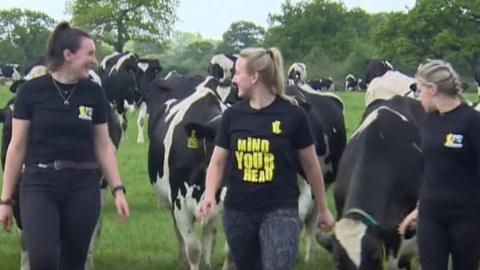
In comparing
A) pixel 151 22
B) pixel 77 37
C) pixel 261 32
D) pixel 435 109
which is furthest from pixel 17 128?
pixel 261 32

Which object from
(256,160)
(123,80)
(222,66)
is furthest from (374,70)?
(256,160)

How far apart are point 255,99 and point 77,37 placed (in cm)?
130

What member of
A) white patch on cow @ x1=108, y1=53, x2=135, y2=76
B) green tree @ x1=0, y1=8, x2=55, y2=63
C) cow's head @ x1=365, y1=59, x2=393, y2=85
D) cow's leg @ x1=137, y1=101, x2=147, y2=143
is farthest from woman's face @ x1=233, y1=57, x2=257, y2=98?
green tree @ x1=0, y1=8, x2=55, y2=63

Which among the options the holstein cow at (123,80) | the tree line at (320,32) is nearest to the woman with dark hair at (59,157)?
the holstein cow at (123,80)

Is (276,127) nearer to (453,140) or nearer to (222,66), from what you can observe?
(453,140)

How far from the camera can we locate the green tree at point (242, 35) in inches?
5231

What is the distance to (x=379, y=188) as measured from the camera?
29.0 ft

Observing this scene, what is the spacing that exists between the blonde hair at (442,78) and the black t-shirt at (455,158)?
0.14 m

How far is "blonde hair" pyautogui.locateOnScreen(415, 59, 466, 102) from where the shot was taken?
7.54 m

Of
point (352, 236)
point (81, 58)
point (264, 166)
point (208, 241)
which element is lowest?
point (208, 241)

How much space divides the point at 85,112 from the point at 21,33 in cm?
10458

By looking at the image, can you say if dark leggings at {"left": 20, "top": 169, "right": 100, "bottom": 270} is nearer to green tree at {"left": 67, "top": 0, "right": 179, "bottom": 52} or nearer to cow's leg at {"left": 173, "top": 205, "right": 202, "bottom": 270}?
cow's leg at {"left": 173, "top": 205, "right": 202, "bottom": 270}

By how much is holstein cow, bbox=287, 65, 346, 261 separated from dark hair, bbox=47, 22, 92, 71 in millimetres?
4986

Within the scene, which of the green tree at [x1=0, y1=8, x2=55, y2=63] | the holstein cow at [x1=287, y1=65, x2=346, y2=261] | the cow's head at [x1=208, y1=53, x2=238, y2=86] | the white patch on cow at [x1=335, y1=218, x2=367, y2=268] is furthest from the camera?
the green tree at [x1=0, y1=8, x2=55, y2=63]
